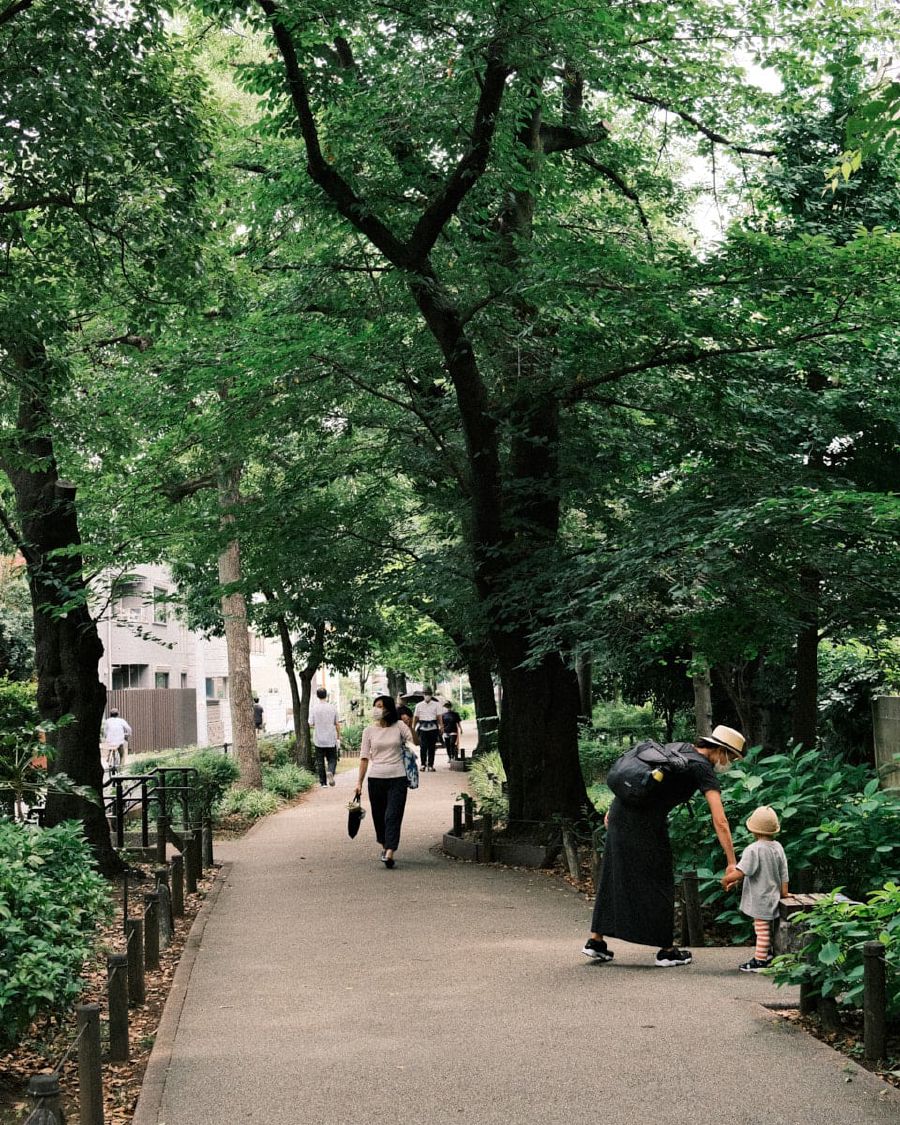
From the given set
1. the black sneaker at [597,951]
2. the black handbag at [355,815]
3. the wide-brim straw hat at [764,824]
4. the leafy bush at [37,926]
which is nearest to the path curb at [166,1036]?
the leafy bush at [37,926]

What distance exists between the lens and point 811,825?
29.4 ft

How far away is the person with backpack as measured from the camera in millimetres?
7836

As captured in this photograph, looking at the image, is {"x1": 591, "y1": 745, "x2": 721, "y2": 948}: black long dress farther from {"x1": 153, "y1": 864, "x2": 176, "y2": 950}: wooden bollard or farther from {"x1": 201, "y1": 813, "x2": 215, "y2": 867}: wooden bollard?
{"x1": 201, "y1": 813, "x2": 215, "y2": 867}: wooden bollard

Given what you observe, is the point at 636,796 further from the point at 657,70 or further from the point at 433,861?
the point at 657,70

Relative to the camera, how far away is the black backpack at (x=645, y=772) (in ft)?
25.6

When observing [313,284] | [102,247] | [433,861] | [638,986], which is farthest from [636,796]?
[313,284]

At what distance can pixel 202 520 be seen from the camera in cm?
1570

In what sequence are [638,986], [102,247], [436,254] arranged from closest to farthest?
1. [638,986]
2. [102,247]
3. [436,254]

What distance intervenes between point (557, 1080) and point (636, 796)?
8.28 ft

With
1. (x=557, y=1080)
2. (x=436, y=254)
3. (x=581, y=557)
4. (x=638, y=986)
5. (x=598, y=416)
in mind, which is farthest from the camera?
(x=598, y=416)

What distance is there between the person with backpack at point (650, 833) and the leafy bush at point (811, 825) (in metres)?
0.95

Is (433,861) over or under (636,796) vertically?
under

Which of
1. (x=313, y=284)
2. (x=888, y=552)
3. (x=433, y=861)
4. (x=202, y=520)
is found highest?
(x=313, y=284)

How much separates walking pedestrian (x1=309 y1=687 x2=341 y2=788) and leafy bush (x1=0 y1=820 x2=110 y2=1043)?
17.4 m
